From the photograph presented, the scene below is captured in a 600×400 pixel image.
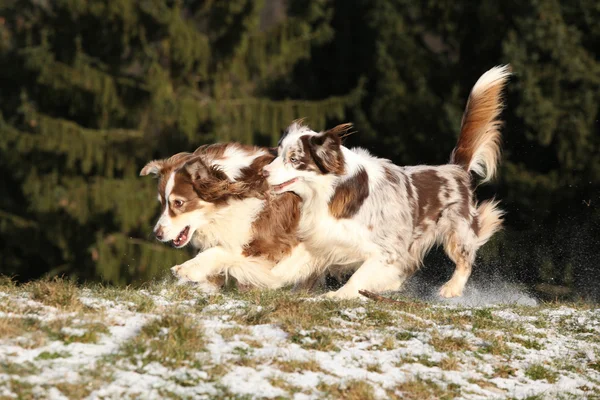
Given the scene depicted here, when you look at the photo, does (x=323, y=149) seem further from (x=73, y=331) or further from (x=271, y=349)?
(x=73, y=331)

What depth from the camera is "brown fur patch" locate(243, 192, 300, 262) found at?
954cm

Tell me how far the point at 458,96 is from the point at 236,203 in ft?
49.7

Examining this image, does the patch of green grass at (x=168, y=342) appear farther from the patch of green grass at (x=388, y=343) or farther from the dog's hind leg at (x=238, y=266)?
the dog's hind leg at (x=238, y=266)

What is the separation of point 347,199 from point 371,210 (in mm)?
282

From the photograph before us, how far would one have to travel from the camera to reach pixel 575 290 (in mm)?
14922

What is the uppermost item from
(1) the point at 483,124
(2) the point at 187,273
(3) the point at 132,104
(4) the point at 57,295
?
(1) the point at 483,124

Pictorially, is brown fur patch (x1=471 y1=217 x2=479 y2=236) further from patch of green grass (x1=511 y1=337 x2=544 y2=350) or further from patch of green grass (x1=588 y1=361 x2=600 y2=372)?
patch of green grass (x1=588 y1=361 x2=600 y2=372)

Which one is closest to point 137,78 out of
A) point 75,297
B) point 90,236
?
point 90,236

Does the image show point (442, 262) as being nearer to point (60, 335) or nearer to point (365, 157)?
point (365, 157)

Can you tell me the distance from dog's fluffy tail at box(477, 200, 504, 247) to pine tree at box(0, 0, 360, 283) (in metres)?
15.6

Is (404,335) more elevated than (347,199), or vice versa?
(347,199)

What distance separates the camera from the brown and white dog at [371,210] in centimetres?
893

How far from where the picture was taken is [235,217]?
9.54 metres

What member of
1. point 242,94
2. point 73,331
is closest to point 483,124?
point 73,331
